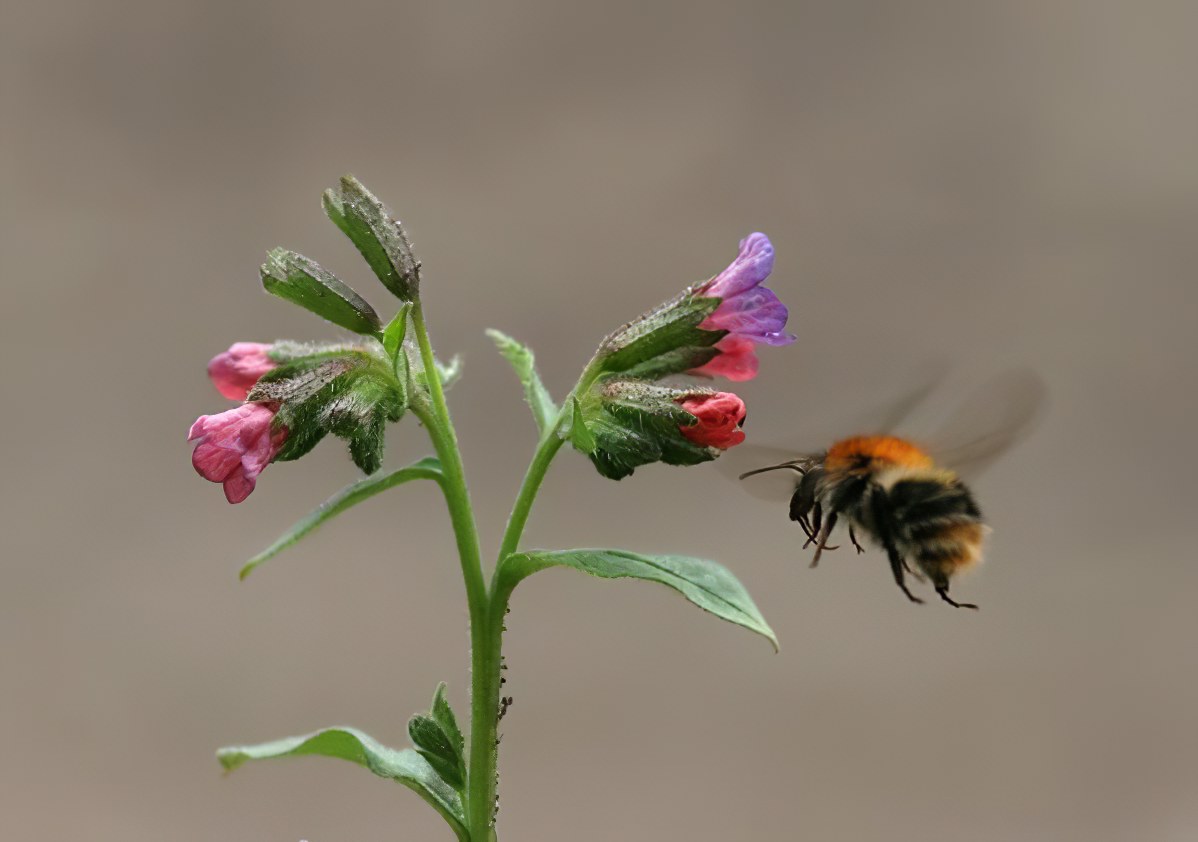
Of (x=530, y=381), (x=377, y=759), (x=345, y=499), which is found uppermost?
(x=530, y=381)

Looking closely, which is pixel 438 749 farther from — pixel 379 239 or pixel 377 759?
pixel 379 239

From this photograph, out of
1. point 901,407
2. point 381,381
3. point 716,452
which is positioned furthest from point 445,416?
point 901,407

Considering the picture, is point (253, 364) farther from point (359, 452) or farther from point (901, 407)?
point (901, 407)

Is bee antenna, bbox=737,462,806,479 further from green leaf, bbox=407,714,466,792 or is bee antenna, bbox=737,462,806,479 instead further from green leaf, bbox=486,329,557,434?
green leaf, bbox=407,714,466,792

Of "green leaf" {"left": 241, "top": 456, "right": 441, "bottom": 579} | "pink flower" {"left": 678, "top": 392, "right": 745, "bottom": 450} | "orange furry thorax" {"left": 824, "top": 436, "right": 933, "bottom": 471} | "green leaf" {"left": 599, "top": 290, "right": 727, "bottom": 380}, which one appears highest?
"green leaf" {"left": 599, "top": 290, "right": 727, "bottom": 380}

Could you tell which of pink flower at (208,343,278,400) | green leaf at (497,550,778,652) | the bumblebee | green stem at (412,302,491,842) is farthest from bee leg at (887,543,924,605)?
pink flower at (208,343,278,400)

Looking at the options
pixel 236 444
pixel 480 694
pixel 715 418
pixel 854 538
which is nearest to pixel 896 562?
pixel 854 538
